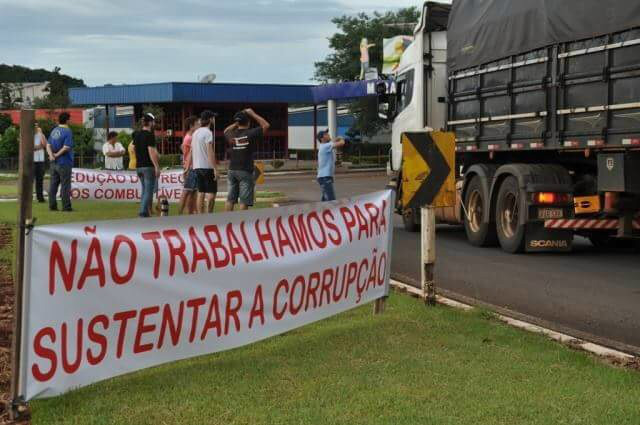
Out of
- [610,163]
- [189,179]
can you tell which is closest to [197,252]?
[610,163]

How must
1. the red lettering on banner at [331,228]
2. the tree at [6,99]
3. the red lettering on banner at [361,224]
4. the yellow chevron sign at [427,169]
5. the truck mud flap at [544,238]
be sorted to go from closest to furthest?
1. the red lettering on banner at [331,228]
2. the red lettering on banner at [361,224]
3. the yellow chevron sign at [427,169]
4. the truck mud flap at [544,238]
5. the tree at [6,99]

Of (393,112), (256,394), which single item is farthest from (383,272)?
(393,112)

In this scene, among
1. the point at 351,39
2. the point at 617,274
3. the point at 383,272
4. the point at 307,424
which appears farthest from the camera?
the point at 351,39

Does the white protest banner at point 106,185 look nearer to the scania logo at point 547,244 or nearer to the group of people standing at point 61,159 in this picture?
the group of people standing at point 61,159

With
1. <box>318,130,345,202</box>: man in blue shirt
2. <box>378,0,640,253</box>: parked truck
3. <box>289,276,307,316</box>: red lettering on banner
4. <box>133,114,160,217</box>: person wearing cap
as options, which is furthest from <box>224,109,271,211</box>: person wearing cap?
<box>289,276,307,316</box>: red lettering on banner

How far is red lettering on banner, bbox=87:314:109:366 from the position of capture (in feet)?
16.5

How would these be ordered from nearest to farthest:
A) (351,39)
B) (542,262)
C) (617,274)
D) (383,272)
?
(383,272)
(617,274)
(542,262)
(351,39)

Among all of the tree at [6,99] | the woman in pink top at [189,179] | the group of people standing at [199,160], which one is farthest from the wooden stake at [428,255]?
the tree at [6,99]

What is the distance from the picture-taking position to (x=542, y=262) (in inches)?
469

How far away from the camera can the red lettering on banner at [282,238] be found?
6.27 meters

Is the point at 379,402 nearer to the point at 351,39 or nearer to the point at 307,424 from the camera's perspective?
the point at 307,424

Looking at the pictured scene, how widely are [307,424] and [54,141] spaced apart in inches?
568

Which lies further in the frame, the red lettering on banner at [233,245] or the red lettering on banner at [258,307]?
the red lettering on banner at [258,307]

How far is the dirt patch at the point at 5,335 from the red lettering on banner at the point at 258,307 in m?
1.49
